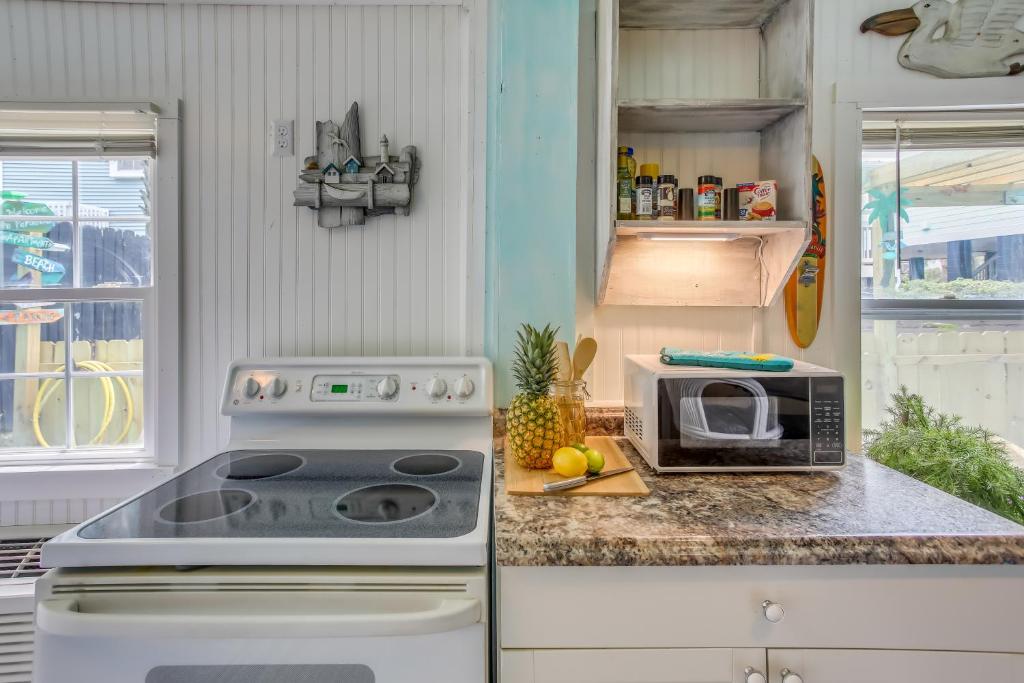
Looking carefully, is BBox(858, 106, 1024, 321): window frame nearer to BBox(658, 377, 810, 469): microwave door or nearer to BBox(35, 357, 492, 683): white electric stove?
BBox(658, 377, 810, 469): microwave door

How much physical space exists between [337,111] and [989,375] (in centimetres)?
230

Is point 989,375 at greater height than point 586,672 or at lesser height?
greater

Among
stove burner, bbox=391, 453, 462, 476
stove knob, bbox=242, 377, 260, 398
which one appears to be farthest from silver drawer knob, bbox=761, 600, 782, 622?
stove knob, bbox=242, 377, 260, 398

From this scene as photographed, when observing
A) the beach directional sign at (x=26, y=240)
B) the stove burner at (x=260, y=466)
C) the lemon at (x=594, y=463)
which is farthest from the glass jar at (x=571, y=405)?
the beach directional sign at (x=26, y=240)

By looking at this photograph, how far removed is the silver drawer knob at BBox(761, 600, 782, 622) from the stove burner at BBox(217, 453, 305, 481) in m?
1.08

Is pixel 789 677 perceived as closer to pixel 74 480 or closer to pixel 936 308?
pixel 936 308

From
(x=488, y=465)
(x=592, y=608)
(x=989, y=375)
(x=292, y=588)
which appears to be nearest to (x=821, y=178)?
(x=989, y=375)

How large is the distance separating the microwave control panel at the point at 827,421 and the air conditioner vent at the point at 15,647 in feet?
7.22

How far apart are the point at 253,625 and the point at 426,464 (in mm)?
577

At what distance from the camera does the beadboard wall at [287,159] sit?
67.2 inches

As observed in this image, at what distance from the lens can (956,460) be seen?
4.78 ft

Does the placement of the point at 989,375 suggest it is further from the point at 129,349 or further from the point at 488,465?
the point at 129,349

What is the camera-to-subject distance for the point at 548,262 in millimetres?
1512

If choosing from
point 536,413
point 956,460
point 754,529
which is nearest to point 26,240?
point 536,413
